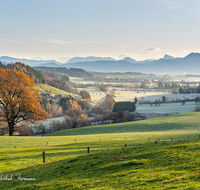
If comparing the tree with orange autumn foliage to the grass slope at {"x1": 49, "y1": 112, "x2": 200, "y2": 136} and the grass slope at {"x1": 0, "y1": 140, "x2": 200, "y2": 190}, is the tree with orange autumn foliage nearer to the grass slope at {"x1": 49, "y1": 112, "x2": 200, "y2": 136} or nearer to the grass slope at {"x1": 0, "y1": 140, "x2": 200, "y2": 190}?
the grass slope at {"x1": 49, "y1": 112, "x2": 200, "y2": 136}

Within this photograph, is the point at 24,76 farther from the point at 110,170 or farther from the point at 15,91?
the point at 110,170

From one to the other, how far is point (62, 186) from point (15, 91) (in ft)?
87.4

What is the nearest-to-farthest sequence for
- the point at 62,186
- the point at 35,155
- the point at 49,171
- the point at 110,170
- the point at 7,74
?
1. the point at 62,186
2. the point at 110,170
3. the point at 49,171
4. the point at 35,155
5. the point at 7,74

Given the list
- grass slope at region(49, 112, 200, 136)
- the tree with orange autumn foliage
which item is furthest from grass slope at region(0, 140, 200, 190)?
grass slope at region(49, 112, 200, 136)

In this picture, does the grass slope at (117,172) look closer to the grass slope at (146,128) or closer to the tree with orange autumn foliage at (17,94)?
the tree with orange autumn foliage at (17,94)

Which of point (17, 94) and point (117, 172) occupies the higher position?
point (17, 94)

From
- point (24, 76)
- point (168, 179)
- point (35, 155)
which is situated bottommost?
point (35, 155)

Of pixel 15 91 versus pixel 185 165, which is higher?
pixel 15 91

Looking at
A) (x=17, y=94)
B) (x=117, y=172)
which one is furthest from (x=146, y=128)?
(x=117, y=172)

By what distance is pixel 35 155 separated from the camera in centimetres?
1995

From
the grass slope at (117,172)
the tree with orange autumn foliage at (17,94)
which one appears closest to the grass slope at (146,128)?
the tree with orange autumn foliage at (17,94)

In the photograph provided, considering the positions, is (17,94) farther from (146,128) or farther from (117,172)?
(146,128)

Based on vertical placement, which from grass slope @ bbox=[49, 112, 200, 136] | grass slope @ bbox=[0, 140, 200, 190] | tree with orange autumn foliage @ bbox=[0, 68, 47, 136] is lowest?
grass slope @ bbox=[49, 112, 200, 136]

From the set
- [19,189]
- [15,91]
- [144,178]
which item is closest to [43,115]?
[15,91]
